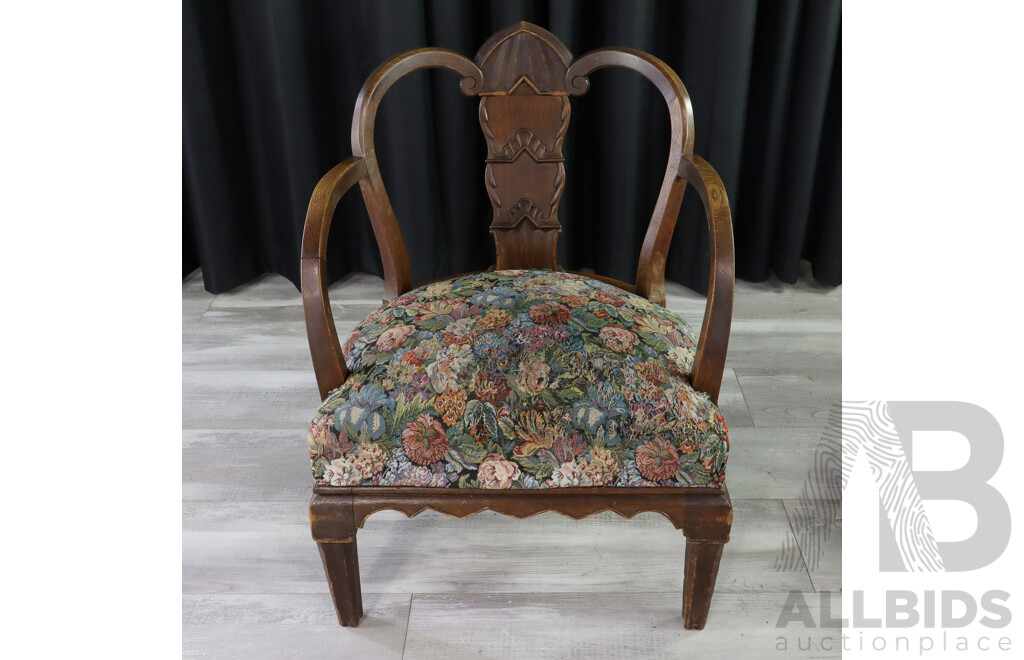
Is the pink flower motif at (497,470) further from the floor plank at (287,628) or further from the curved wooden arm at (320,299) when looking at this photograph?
the floor plank at (287,628)

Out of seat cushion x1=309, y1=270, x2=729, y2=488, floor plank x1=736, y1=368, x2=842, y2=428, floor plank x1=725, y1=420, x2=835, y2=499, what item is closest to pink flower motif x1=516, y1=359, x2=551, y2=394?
seat cushion x1=309, y1=270, x2=729, y2=488

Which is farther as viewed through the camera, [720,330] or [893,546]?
[893,546]

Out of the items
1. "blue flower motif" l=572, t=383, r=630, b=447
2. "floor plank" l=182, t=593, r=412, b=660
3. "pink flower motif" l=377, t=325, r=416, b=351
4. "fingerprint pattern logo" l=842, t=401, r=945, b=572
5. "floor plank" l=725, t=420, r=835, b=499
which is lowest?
"floor plank" l=182, t=593, r=412, b=660

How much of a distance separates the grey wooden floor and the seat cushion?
1.08 feet

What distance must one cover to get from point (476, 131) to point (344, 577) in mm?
1423

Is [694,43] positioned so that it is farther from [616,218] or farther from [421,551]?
[421,551]

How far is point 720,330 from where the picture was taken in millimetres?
1160

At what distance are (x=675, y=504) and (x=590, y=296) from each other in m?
0.36

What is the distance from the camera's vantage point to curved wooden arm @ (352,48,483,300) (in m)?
1.39

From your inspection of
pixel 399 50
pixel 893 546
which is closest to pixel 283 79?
pixel 399 50

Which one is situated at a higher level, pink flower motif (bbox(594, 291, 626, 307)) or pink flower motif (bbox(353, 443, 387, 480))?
pink flower motif (bbox(594, 291, 626, 307))

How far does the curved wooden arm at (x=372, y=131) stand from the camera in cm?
139

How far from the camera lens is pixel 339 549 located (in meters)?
1.25

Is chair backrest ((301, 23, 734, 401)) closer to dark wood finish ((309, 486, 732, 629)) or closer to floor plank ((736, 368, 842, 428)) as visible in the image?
dark wood finish ((309, 486, 732, 629))
